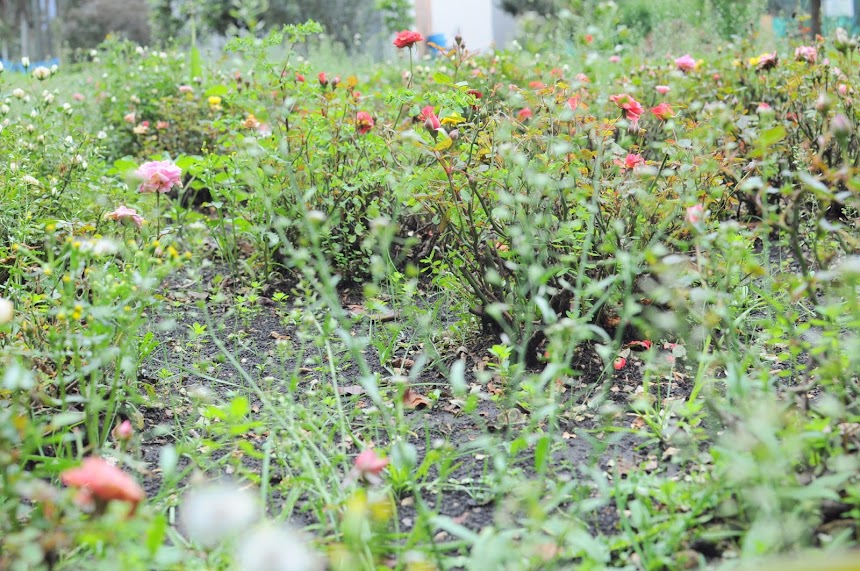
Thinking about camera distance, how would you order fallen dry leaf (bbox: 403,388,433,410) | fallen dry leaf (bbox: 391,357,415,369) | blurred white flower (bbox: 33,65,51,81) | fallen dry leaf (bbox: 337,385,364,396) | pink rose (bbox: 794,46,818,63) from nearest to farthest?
fallen dry leaf (bbox: 403,388,433,410) < fallen dry leaf (bbox: 337,385,364,396) < fallen dry leaf (bbox: 391,357,415,369) < blurred white flower (bbox: 33,65,51,81) < pink rose (bbox: 794,46,818,63)

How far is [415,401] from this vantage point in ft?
6.87

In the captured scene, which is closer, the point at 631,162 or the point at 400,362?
the point at 631,162

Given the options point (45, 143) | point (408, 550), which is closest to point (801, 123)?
point (408, 550)

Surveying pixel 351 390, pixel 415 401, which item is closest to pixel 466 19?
pixel 351 390

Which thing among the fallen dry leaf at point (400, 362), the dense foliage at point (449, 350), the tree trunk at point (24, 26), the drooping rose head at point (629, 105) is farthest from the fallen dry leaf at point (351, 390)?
the tree trunk at point (24, 26)

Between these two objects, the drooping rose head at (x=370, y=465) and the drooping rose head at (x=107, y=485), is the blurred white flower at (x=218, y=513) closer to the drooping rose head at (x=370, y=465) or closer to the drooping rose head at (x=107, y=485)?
the drooping rose head at (x=107, y=485)

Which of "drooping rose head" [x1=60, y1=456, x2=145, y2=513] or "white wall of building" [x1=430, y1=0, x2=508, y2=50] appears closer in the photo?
"drooping rose head" [x1=60, y1=456, x2=145, y2=513]

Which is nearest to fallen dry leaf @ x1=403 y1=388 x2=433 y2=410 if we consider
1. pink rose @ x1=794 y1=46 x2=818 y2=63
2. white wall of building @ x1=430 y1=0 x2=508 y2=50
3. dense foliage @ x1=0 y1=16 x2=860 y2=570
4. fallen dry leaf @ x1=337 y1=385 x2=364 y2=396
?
dense foliage @ x1=0 y1=16 x2=860 y2=570

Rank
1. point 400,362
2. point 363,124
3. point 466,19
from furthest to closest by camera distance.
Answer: point 466,19
point 363,124
point 400,362

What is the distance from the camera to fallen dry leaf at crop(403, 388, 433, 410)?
2066 mm

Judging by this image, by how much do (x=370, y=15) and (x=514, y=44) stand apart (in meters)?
15.0

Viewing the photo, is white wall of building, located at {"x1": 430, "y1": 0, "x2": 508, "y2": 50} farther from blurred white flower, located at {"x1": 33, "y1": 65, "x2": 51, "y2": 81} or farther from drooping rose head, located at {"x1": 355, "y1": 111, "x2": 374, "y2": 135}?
drooping rose head, located at {"x1": 355, "y1": 111, "x2": 374, "y2": 135}

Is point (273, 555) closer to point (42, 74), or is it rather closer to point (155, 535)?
point (155, 535)

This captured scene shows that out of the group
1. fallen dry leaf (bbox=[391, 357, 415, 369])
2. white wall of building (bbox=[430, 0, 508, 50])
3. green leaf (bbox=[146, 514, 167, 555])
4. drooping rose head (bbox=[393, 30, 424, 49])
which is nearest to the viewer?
green leaf (bbox=[146, 514, 167, 555])
